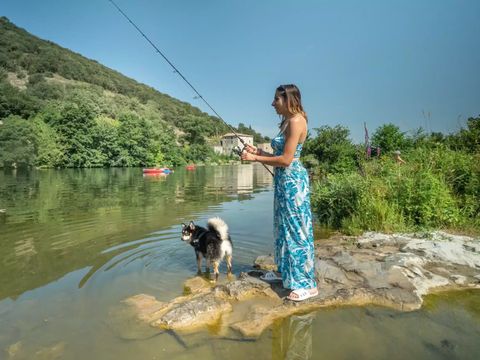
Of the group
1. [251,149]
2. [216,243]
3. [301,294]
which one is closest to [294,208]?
[301,294]

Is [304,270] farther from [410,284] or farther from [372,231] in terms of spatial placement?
[372,231]

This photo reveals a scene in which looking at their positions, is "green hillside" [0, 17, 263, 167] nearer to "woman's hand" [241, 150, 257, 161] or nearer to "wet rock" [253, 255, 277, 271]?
"wet rock" [253, 255, 277, 271]

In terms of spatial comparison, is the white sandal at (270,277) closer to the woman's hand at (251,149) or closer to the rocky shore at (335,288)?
the rocky shore at (335,288)

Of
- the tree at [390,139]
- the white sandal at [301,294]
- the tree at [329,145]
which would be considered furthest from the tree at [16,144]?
the white sandal at [301,294]

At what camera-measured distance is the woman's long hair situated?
14.0 feet

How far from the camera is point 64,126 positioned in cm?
5575

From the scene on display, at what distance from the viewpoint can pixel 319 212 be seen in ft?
35.6

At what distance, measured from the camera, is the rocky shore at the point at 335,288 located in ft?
12.8

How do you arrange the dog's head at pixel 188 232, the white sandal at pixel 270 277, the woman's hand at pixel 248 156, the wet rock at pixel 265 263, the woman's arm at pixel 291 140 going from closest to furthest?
the woman's arm at pixel 291 140
the woman's hand at pixel 248 156
the white sandal at pixel 270 277
the wet rock at pixel 265 263
the dog's head at pixel 188 232

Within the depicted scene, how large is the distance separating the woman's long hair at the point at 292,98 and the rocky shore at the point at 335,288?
97.0 inches

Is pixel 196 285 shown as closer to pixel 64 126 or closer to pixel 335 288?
pixel 335 288

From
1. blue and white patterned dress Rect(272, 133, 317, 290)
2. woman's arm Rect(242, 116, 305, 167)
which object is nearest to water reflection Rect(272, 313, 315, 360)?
blue and white patterned dress Rect(272, 133, 317, 290)

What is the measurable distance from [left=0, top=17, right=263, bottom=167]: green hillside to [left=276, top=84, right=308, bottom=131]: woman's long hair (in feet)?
163

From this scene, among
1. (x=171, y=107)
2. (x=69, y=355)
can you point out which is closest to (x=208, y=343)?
(x=69, y=355)
